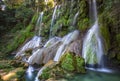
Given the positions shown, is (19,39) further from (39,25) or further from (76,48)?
(76,48)

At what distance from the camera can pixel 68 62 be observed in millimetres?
11656

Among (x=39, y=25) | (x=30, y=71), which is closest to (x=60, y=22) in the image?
(x=39, y=25)

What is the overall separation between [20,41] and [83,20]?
8.56 m

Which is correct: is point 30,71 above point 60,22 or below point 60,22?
below

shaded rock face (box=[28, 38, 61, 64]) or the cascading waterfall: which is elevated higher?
the cascading waterfall

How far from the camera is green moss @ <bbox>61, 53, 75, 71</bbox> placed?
1142 centimetres

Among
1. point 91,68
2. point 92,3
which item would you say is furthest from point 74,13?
point 91,68

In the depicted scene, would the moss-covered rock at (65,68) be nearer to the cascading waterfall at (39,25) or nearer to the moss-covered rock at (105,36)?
the moss-covered rock at (105,36)

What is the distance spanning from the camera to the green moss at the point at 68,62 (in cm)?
1142

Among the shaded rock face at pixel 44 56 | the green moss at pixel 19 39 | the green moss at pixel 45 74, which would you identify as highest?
the green moss at pixel 19 39

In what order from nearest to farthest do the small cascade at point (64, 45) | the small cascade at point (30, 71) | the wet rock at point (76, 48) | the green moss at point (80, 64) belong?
1. the green moss at point (80, 64)
2. the small cascade at point (30, 71)
3. the wet rock at point (76, 48)
4. the small cascade at point (64, 45)

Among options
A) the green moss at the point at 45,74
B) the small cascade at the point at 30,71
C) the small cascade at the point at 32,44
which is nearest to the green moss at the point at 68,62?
the green moss at the point at 45,74

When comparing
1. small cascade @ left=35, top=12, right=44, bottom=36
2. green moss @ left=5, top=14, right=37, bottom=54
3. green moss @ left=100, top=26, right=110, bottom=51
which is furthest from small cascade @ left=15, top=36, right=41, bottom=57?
green moss @ left=100, top=26, right=110, bottom=51

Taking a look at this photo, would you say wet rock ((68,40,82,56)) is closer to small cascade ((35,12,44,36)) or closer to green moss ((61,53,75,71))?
green moss ((61,53,75,71))
